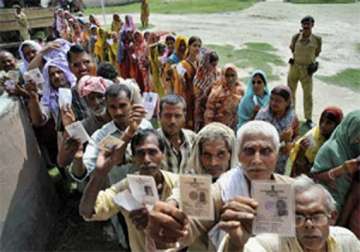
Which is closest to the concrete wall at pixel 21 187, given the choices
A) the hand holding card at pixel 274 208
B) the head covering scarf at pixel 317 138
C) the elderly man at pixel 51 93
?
the elderly man at pixel 51 93

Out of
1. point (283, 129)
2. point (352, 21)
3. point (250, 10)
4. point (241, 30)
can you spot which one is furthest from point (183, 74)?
point (250, 10)

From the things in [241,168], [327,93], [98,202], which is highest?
[241,168]

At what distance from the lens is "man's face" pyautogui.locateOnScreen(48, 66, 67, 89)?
16.2ft

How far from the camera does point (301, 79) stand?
818cm

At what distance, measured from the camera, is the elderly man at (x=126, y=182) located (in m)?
2.71

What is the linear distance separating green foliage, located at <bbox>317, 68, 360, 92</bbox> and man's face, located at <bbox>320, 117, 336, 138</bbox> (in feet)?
21.8

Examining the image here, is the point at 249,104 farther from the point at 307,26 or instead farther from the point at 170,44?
the point at 307,26

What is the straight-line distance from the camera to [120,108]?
3646 millimetres

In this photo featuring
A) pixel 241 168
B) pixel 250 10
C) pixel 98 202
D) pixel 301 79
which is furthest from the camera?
pixel 250 10

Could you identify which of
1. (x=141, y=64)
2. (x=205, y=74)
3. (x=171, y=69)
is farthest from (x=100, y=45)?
(x=205, y=74)

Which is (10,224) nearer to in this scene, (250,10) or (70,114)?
(70,114)

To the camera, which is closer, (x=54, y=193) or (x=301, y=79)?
(x=54, y=193)

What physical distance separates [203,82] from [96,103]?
2.55 m

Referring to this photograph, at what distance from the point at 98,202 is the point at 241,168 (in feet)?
2.90
